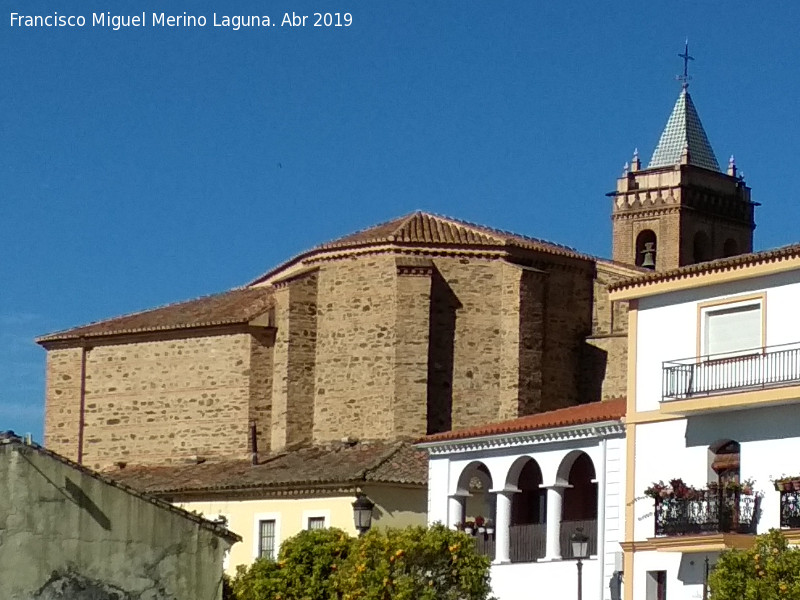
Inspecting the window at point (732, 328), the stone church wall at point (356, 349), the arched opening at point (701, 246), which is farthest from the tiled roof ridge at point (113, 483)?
the arched opening at point (701, 246)

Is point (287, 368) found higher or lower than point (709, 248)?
lower

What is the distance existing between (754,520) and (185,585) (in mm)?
9939

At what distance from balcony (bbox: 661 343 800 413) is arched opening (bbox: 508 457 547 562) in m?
5.33

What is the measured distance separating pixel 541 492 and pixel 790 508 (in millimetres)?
9516

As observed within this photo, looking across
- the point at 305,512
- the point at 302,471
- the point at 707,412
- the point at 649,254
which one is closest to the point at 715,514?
the point at 707,412

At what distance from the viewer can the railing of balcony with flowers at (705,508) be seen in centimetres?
2917

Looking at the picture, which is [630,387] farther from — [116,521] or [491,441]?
[116,521]

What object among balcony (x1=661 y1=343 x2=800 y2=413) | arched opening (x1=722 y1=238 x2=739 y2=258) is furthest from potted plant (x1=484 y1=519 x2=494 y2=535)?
arched opening (x1=722 y1=238 x2=739 y2=258)

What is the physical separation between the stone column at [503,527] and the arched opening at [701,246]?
4550 cm

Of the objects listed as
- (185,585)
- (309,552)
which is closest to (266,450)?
(309,552)

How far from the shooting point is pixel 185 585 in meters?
23.0

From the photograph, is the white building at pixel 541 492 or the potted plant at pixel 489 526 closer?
the white building at pixel 541 492

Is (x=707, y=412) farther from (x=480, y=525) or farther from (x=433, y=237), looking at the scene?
(x=433, y=237)

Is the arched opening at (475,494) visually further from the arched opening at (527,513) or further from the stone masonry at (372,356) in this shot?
the stone masonry at (372,356)
